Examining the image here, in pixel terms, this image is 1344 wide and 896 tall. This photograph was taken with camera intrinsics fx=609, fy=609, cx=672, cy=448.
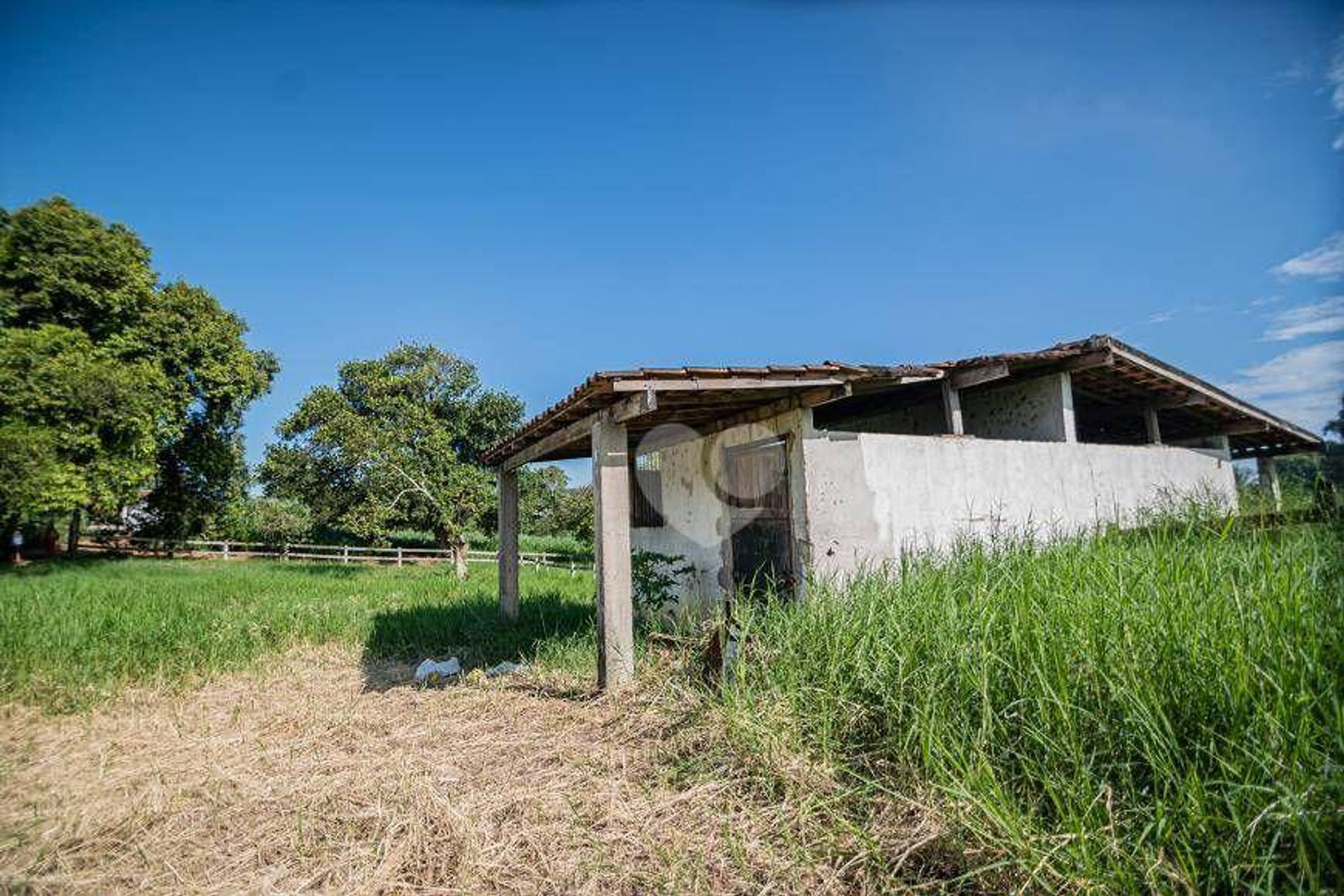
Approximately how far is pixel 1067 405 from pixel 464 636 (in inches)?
374

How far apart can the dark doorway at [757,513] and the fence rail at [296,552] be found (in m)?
16.1

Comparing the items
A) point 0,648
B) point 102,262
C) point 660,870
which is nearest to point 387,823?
point 660,870

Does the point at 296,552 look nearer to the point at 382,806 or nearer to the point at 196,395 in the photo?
the point at 196,395

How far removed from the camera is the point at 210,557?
25.1 m

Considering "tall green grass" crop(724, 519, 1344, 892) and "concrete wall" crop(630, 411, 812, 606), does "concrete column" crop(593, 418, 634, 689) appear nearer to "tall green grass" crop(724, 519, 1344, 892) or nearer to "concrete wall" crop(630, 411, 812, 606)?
"tall green grass" crop(724, 519, 1344, 892)

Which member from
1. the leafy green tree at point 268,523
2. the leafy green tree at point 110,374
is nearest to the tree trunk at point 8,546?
the leafy green tree at point 110,374

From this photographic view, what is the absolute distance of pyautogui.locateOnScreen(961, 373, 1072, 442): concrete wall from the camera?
8781 millimetres

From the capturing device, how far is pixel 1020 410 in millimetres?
9227

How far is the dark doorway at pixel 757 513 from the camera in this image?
27.0 feet

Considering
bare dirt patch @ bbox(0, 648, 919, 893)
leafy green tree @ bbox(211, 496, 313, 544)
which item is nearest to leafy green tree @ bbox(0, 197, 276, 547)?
leafy green tree @ bbox(211, 496, 313, 544)

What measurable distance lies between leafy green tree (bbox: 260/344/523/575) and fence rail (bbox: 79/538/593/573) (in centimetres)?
212

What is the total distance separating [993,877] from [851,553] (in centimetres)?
438

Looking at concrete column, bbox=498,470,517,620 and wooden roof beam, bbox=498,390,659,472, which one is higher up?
wooden roof beam, bbox=498,390,659,472

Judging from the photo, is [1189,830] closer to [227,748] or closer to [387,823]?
[387,823]
